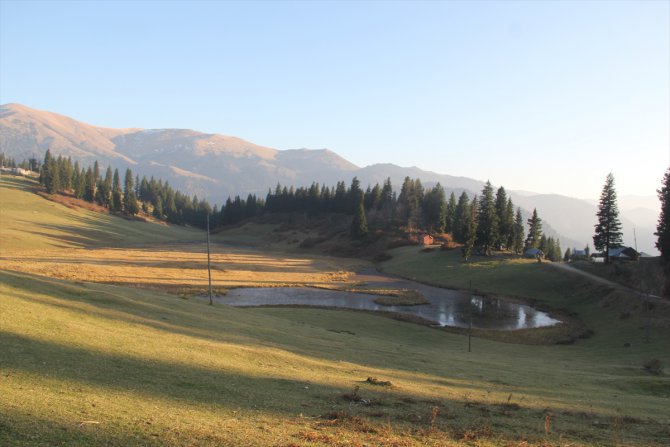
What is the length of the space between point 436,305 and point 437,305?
20 cm

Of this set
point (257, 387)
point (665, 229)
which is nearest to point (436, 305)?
point (665, 229)

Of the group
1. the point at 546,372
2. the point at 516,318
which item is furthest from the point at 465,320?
the point at 546,372

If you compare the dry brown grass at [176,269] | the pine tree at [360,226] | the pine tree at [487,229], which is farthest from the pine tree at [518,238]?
the pine tree at [360,226]

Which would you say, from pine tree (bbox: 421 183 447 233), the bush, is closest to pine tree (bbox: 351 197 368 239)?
pine tree (bbox: 421 183 447 233)

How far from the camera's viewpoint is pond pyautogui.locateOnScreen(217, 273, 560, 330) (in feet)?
218

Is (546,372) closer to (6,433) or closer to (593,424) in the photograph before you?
(593,424)

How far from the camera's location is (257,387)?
56.8 feet

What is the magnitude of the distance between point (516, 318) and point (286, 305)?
1437 inches

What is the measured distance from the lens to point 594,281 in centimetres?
8038

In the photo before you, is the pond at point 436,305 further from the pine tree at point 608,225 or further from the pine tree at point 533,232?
the pine tree at point 533,232

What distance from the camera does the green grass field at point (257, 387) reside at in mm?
11616

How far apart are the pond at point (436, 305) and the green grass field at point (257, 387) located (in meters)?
21.7

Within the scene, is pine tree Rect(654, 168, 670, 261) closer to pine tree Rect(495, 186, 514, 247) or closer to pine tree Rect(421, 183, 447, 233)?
pine tree Rect(495, 186, 514, 247)

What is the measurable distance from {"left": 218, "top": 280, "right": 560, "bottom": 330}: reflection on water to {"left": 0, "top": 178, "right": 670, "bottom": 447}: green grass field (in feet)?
71.3
